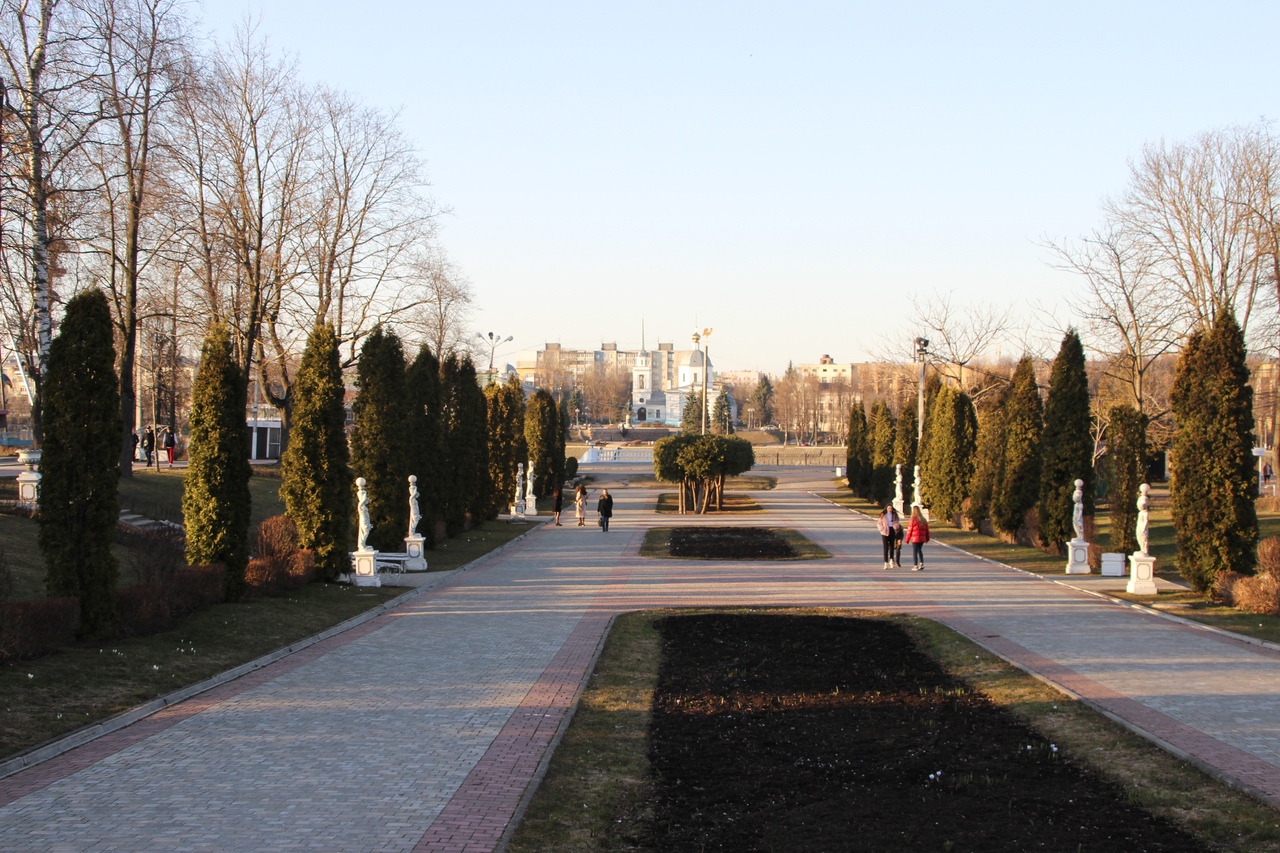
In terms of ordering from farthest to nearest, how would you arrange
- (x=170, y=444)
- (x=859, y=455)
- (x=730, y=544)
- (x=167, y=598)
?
(x=859, y=455)
(x=170, y=444)
(x=730, y=544)
(x=167, y=598)

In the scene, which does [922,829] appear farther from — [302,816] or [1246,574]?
[1246,574]

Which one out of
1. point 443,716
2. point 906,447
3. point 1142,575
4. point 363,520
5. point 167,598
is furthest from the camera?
point 906,447

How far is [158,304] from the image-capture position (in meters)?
35.3

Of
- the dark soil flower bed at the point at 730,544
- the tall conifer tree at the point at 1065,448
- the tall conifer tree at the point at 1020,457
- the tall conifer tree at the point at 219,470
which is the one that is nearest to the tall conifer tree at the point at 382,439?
the tall conifer tree at the point at 219,470

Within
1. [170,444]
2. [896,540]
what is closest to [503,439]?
[170,444]

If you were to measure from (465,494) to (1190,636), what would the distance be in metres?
20.5

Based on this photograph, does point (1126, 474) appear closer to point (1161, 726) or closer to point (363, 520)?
point (1161, 726)

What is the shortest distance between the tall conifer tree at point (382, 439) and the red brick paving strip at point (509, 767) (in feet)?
33.3

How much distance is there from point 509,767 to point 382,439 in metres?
15.2

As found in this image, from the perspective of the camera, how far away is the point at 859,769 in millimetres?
7613

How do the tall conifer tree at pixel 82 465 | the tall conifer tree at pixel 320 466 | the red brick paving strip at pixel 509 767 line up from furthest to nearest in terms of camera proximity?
the tall conifer tree at pixel 320 466, the tall conifer tree at pixel 82 465, the red brick paving strip at pixel 509 767

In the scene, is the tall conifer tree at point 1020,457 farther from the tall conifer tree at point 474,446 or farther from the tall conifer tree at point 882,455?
the tall conifer tree at point 882,455

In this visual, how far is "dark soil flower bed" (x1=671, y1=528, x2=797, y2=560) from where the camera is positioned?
81.5 ft

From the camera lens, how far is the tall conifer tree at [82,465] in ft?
36.4
